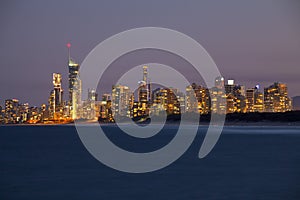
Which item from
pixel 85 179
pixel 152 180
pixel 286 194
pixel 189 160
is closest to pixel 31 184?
pixel 85 179

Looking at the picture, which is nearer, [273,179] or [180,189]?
[180,189]

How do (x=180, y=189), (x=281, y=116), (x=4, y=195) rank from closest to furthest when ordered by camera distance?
(x=4, y=195), (x=180, y=189), (x=281, y=116)

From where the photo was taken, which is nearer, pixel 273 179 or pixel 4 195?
pixel 4 195

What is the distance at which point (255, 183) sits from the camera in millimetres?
23281

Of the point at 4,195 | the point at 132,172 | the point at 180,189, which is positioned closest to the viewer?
the point at 4,195

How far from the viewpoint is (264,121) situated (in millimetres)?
181250

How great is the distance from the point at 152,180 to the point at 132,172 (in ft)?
11.8

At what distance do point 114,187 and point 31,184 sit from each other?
173 inches

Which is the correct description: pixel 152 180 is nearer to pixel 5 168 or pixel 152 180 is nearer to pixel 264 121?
pixel 5 168

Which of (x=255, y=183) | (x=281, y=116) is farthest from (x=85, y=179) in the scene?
(x=281, y=116)

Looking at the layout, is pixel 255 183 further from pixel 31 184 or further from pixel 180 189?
pixel 31 184

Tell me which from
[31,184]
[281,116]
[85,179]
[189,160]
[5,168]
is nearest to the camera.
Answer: [31,184]

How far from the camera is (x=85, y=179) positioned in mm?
25266

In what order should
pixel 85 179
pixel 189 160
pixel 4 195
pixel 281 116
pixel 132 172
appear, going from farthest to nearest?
pixel 281 116
pixel 189 160
pixel 132 172
pixel 85 179
pixel 4 195
